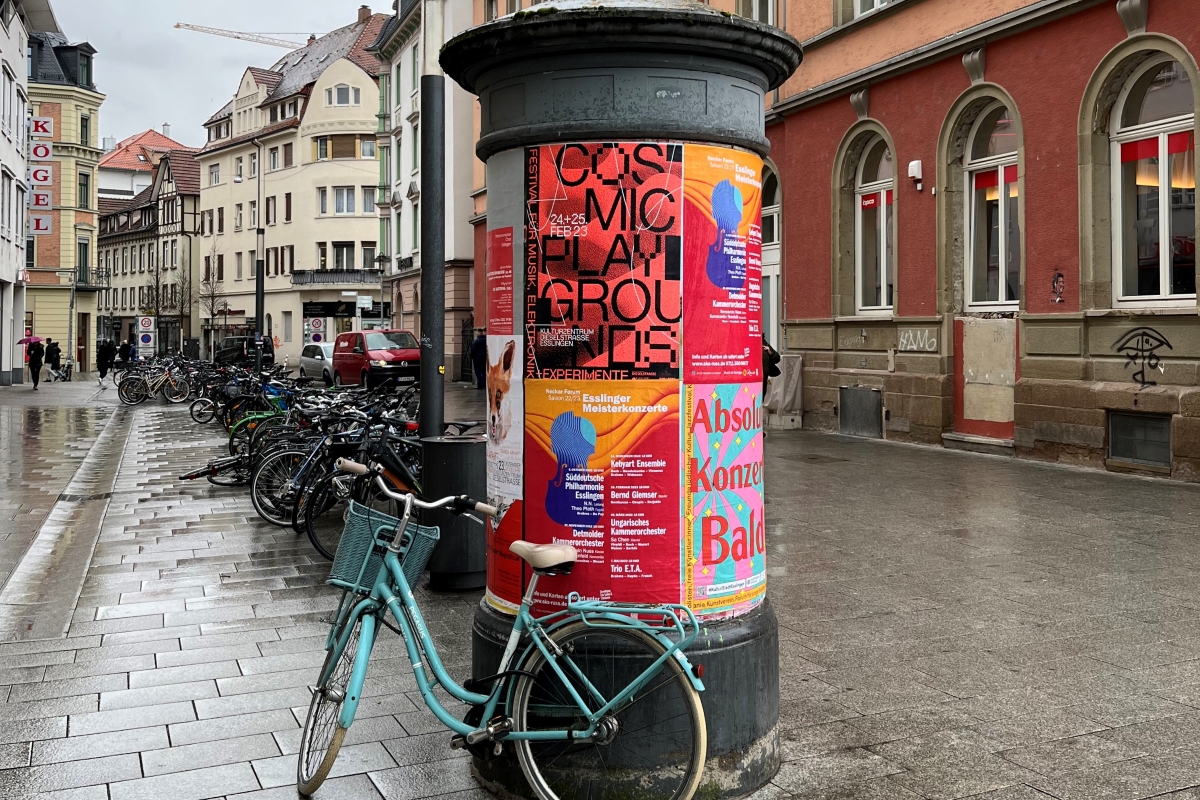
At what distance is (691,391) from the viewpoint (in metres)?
4.03

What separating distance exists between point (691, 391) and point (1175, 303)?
10.2 metres

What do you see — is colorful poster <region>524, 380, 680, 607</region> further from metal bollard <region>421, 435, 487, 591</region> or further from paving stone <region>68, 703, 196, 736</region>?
metal bollard <region>421, 435, 487, 591</region>

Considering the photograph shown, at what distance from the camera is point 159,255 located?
308ft

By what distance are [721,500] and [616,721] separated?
860mm

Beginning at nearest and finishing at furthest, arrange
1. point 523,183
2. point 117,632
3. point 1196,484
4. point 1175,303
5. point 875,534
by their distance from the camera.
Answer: point 523,183 → point 117,632 → point 875,534 → point 1196,484 → point 1175,303

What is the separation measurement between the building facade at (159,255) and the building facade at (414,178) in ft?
97.1

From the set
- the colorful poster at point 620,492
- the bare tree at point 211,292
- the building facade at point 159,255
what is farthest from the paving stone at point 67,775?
the bare tree at point 211,292

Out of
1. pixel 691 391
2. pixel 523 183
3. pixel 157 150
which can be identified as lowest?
pixel 691 391

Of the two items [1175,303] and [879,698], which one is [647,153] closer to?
[879,698]

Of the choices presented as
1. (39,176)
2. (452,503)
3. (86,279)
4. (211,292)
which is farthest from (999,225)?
(211,292)

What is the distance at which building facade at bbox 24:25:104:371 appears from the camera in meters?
53.1

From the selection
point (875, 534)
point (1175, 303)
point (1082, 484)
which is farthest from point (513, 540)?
point (1175, 303)

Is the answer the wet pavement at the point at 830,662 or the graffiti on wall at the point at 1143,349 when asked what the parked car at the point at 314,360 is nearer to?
the wet pavement at the point at 830,662

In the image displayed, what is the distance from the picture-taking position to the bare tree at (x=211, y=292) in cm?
7831
